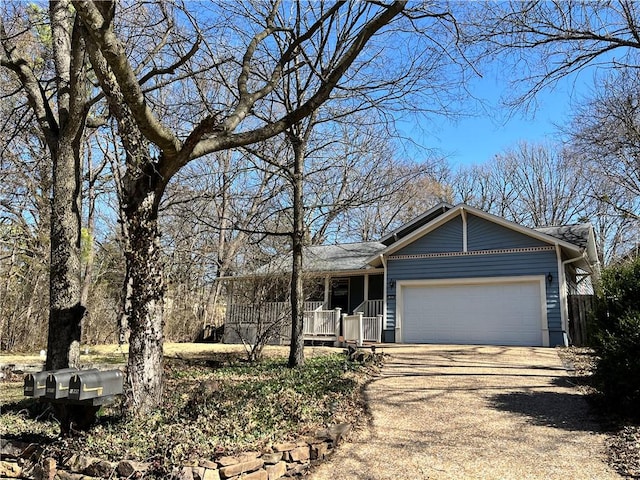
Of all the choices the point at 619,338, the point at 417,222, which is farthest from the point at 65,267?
the point at 417,222

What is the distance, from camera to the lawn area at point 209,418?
14.0 ft

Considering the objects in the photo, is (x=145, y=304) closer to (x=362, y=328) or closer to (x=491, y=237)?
(x=362, y=328)

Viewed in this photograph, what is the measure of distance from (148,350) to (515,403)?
4854 millimetres

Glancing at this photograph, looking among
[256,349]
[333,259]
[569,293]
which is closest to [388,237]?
[333,259]

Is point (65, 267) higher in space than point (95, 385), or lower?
higher

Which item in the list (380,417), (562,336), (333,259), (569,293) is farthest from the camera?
(333,259)

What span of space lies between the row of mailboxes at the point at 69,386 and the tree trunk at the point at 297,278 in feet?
17.8

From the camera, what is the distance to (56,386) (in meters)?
4.09

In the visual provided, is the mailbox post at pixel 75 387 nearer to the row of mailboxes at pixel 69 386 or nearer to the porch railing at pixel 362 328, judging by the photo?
the row of mailboxes at pixel 69 386

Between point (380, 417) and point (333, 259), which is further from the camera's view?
point (333, 259)

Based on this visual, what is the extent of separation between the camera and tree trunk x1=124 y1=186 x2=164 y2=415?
510 cm

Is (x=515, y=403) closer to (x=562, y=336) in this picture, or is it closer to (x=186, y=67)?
(x=186, y=67)

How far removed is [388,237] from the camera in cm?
1769

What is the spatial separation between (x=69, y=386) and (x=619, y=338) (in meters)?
5.83
